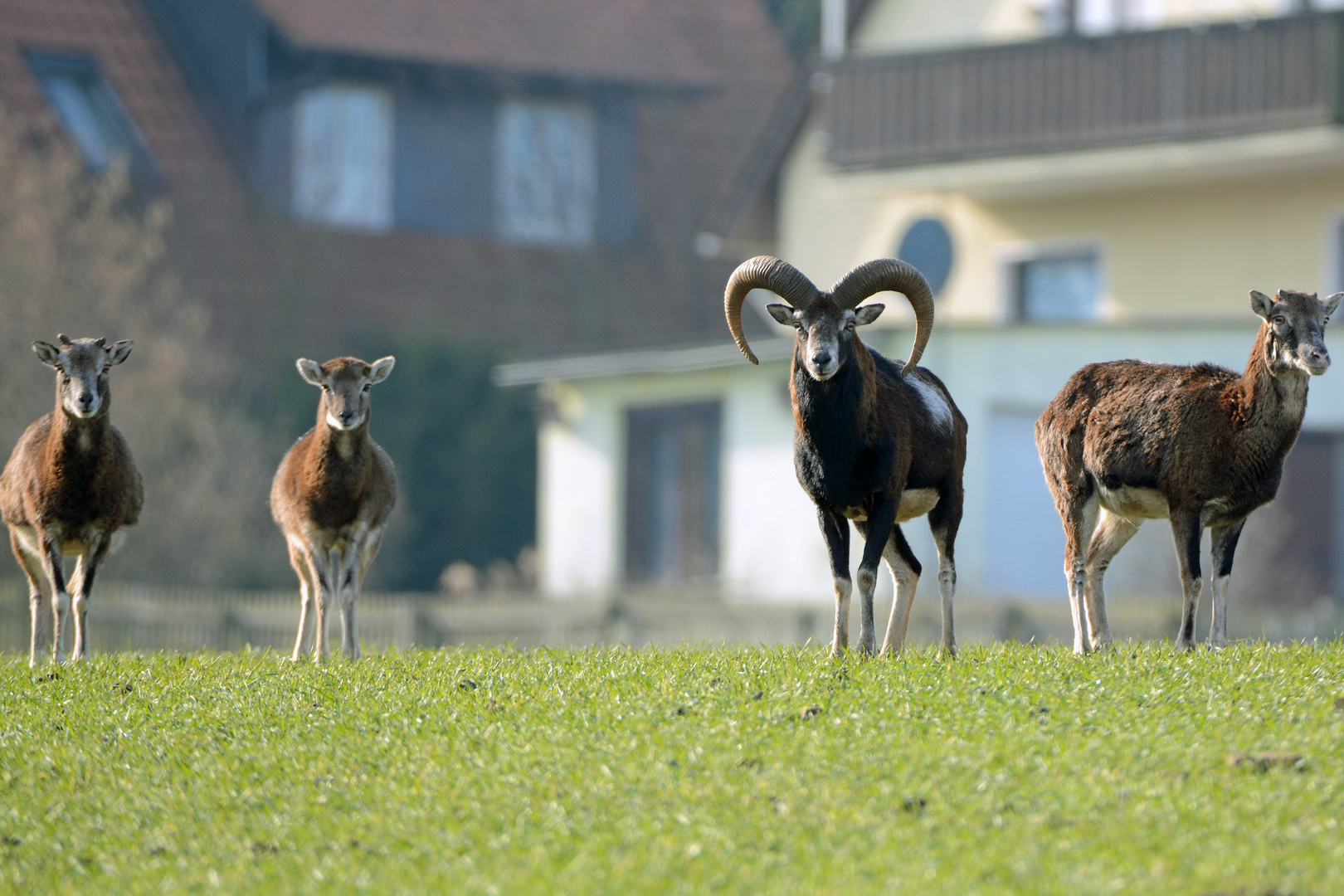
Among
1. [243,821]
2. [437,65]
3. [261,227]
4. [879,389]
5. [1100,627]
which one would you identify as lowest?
[243,821]

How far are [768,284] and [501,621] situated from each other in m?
13.5

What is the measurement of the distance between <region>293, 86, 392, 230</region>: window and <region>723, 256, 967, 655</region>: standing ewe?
29042 mm

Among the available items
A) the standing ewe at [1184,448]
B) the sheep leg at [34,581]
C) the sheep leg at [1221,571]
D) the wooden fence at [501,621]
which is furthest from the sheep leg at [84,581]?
the wooden fence at [501,621]

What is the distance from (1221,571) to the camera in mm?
12070

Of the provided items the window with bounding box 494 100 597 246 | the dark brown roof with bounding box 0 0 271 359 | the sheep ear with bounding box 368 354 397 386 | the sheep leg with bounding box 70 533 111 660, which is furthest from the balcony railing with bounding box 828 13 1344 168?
the sheep leg with bounding box 70 533 111 660

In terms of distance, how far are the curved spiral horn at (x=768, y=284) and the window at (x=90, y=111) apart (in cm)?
2679

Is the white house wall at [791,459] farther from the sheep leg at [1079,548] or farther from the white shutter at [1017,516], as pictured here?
the sheep leg at [1079,548]

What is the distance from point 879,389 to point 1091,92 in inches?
731

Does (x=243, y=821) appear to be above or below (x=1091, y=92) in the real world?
below

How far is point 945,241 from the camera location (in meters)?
33.0

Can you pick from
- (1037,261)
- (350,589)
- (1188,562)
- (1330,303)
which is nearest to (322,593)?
(350,589)

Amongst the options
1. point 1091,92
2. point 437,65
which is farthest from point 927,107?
point 437,65

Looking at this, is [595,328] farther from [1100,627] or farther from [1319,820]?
[1319,820]

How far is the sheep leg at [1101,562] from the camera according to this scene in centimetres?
1265
